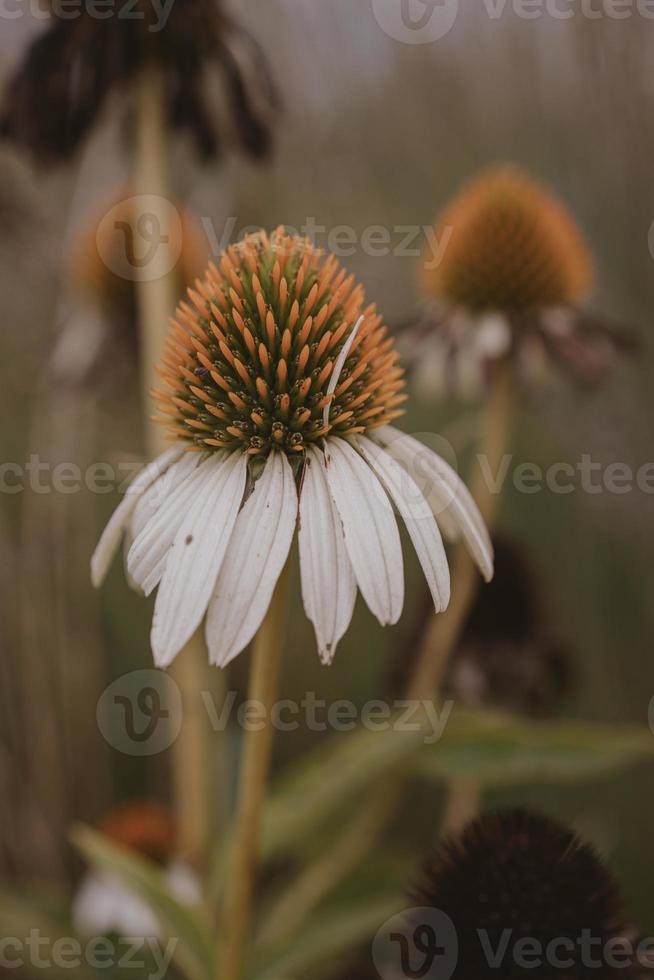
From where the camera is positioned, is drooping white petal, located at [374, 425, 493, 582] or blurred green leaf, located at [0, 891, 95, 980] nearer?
drooping white petal, located at [374, 425, 493, 582]

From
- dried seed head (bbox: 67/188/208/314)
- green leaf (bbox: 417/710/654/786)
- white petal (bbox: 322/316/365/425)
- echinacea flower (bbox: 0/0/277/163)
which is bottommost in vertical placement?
green leaf (bbox: 417/710/654/786)

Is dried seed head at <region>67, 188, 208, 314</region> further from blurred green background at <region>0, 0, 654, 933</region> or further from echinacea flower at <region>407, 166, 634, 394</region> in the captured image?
echinacea flower at <region>407, 166, 634, 394</region>

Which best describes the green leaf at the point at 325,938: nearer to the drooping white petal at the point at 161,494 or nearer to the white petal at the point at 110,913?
the white petal at the point at 110,913

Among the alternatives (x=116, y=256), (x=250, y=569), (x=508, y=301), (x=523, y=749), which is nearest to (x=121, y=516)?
(x=250, y=569)

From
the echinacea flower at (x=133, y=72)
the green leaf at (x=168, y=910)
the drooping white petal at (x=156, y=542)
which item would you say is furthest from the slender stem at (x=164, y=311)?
the drooping white petal at (x=156, y=542)

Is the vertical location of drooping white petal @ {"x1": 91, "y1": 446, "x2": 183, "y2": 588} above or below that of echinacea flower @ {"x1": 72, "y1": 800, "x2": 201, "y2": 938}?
above

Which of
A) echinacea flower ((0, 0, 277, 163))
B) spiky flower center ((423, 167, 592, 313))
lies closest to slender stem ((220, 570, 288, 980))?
spiky flower center ((423, 167, 592, 313))
